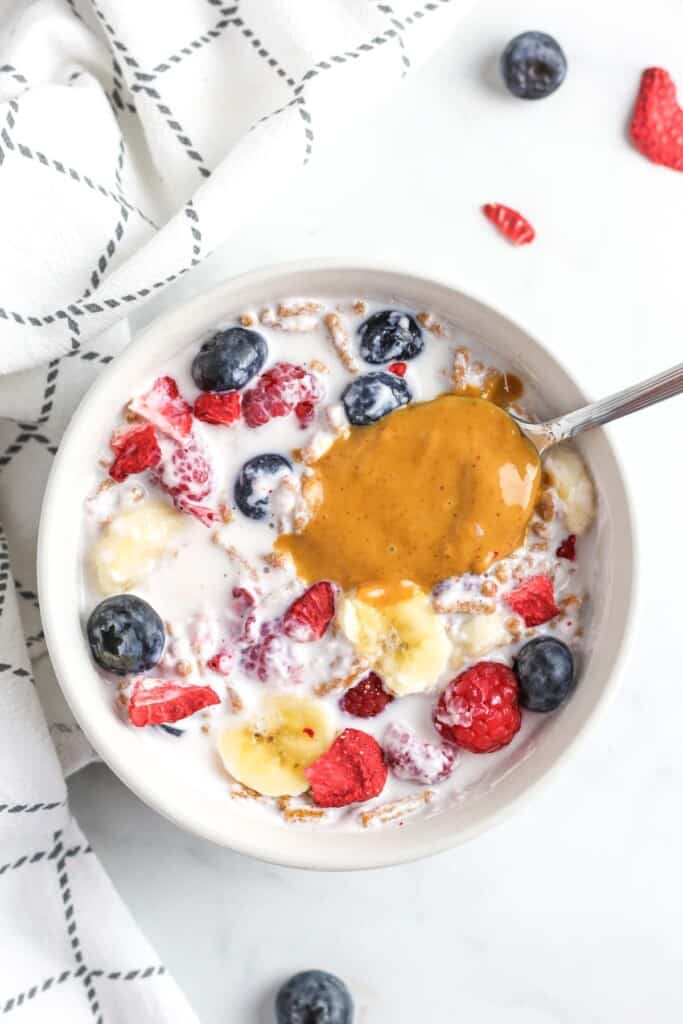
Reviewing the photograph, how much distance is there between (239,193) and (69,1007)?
1.00 metres

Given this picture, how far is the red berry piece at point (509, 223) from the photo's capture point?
1595 mm

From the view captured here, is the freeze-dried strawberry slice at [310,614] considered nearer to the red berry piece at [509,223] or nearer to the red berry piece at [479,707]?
the red berry piece at [479,707]

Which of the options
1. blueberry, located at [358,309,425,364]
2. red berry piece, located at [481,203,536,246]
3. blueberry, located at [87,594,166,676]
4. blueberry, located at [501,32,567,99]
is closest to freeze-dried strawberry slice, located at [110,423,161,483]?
blueberry, located at [87,594,166,676]

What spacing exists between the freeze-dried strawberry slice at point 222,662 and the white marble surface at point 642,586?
1.10ft

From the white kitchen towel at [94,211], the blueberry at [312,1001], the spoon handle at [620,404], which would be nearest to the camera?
the spoon handle at [620,404]

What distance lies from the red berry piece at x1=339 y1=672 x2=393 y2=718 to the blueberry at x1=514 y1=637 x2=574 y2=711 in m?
0.15

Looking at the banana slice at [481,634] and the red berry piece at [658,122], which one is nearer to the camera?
the banana slice at [481,634]

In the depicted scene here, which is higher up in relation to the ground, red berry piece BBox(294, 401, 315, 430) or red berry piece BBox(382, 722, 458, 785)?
red berry piece BBox(294, 401, 315, 430)

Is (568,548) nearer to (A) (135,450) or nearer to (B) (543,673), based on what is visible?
(B) (543,673)

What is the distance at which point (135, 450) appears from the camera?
4.48 ft

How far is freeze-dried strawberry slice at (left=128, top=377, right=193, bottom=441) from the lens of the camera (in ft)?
4.47

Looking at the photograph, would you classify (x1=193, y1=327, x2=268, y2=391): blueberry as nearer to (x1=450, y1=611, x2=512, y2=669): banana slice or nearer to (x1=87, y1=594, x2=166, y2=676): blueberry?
(x1=87, y1=594, x2=166, y2=676): blueberry

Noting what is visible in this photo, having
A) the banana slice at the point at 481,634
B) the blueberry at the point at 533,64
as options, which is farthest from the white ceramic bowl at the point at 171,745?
the blueberry at the point at 533,64

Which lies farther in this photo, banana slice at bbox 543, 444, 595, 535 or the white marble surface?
the white marble surface
